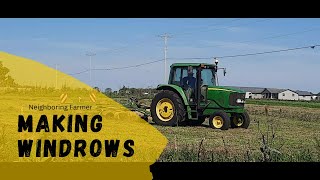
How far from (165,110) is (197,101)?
833mm

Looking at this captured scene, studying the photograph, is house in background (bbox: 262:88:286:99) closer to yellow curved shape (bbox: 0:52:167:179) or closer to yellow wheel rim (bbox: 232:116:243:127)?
yellow wheel rim (bbox: 232:116:243:127)

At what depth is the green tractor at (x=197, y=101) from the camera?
881cm

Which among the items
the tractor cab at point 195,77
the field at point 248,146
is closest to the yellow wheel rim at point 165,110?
the tractor cab at point 195,77

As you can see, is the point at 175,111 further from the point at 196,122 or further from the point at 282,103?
the point at 282,103

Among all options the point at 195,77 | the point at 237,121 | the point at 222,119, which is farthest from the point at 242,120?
the point at 195,77

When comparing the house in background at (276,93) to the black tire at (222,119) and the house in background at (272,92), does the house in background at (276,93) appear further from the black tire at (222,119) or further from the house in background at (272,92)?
the black tire at (222,119)

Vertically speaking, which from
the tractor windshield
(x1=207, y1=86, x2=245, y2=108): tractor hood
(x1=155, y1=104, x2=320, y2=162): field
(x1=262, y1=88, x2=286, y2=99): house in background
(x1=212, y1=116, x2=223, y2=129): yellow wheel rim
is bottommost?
(x1=212, y1=116, x2=223, y2=129): yellow wheel rim

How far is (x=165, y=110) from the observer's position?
30.7 feet

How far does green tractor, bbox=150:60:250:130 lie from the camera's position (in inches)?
347

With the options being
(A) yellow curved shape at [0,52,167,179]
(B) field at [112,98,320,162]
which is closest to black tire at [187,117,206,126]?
(B) field at [112,98,320,162]

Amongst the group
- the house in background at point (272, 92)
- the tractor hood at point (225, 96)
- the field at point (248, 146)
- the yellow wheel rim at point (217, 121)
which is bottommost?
the yellow wheel rim at point (217, 121)
